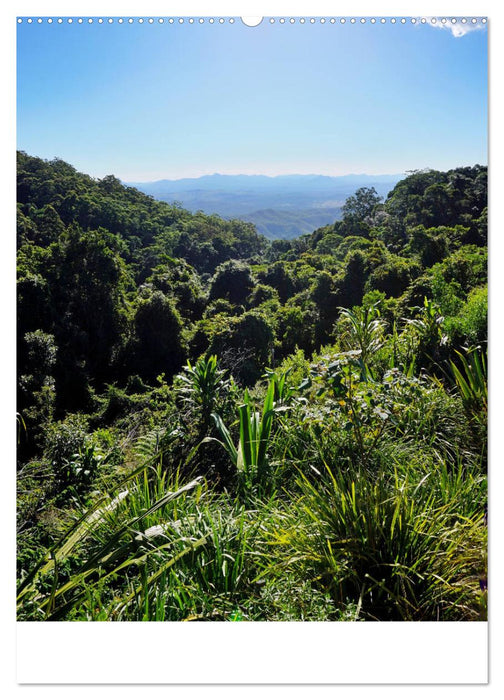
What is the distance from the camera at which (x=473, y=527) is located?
5.82 feet

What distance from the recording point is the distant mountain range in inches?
106

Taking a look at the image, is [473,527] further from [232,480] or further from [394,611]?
[232,480]

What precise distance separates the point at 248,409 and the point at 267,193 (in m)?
1.32

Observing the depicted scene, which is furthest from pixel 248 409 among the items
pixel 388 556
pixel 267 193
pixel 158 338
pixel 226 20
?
pixel 226 20

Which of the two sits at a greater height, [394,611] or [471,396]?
[471,396]

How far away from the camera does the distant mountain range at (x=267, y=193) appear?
2.70 m

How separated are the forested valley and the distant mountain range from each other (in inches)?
5.7

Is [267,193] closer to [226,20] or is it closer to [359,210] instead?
[359,210]

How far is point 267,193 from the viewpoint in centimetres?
284

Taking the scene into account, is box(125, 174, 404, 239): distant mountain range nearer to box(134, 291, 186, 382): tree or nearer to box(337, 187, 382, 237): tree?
box(337, 187, 382, 237): tree

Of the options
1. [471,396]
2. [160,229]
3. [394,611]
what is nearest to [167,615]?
[394,611]

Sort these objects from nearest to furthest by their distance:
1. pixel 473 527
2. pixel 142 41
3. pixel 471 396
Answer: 1. pixel 473 527
2. pixel 142 41
3. pixel 471 396

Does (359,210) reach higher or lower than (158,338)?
higher
